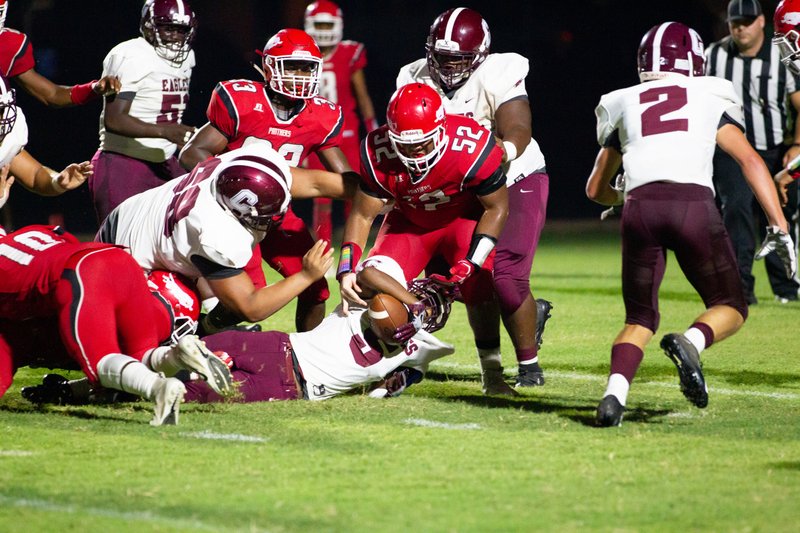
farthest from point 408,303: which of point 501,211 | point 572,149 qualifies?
point 572,149

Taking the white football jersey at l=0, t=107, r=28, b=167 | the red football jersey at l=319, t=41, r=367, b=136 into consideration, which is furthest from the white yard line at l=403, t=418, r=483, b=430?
the red football jersey at l=319, t=41, r=367, b=136

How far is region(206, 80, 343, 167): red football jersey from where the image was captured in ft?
19.3

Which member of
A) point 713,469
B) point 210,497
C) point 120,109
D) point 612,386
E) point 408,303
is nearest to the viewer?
point 210,497

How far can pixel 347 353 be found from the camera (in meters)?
5.03

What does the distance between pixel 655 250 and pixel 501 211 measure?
81 centimetres

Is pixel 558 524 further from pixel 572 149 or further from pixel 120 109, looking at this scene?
pixel 572 149

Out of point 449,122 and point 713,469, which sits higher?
point 449,122

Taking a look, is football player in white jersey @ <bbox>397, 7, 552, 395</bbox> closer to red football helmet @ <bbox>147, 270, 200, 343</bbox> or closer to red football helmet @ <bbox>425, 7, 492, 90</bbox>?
red football helmet @ <bbox>425, 7, 492, 90</bbox>

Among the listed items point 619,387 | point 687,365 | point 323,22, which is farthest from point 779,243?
point 323,22

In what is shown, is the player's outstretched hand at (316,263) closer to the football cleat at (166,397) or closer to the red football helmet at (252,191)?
the red football helmet at (252,191)

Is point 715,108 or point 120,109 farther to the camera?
point 120,109

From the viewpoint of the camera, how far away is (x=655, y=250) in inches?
179

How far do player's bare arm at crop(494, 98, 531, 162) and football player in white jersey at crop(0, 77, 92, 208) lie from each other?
189 centimetres

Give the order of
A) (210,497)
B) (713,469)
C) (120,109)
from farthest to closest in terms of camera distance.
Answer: (120,109) < (713,469) < (210,497)
